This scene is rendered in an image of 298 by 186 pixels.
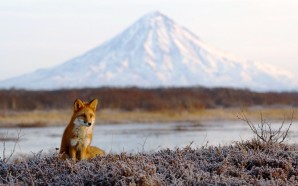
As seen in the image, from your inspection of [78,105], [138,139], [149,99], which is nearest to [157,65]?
[149,99]

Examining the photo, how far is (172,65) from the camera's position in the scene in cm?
16950

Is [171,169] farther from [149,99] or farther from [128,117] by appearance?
[149,99]

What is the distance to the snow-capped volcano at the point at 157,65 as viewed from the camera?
5876 inches

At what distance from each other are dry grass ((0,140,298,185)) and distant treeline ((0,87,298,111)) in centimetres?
4157

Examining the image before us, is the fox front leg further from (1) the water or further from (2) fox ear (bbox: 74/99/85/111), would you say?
(1) the water

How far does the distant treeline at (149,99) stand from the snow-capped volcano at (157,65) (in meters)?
77.6

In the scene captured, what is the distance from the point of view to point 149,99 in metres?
55.8

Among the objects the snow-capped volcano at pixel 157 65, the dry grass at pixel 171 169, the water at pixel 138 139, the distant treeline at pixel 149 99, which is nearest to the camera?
the dry grass at pixel 171 169

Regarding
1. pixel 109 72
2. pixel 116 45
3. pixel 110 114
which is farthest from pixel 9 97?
pixel 116 45

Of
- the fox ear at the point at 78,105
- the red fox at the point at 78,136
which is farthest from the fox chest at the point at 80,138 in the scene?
the fox ear at the point at 78,105

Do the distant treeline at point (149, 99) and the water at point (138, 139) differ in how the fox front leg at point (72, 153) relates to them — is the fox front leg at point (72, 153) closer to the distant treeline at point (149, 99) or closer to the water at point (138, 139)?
the water at point (138, 139)

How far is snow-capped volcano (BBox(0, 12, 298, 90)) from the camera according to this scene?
490ft

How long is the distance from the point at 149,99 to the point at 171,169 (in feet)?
158

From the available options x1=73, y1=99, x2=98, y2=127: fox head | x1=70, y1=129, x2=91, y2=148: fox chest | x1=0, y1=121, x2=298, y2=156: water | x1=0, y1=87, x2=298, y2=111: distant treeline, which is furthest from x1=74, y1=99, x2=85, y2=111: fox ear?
x1=0, y1=87, x2=298, y2=111: distant treeline
